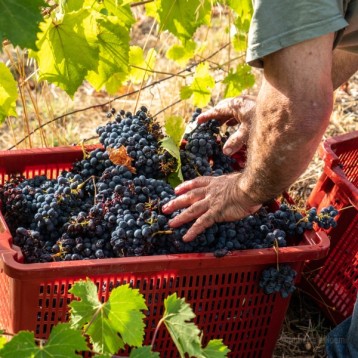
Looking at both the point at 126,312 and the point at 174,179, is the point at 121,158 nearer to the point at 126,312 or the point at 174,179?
the point at 174,179

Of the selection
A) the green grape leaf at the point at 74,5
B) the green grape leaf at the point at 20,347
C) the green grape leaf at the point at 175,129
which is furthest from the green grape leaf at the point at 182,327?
the green grape leaf at the point at 74,5

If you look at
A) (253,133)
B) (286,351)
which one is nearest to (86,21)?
(253,133)

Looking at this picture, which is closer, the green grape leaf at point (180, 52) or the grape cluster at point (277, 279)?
the grape cluster at point (277, 279)

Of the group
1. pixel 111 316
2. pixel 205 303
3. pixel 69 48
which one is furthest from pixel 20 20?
pixel 205 303

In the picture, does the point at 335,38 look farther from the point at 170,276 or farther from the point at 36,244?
the point at 36,244

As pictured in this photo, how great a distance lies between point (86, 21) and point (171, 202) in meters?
0.74

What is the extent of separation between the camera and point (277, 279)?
8.01 feet

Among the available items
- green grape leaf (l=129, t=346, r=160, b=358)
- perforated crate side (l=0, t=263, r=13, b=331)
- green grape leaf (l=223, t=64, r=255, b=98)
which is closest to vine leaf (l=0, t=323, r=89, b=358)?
green grape leaf (l=129, t=346, r=160, b=358)

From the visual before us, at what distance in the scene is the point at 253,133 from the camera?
227cm

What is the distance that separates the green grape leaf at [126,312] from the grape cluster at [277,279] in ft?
2.11

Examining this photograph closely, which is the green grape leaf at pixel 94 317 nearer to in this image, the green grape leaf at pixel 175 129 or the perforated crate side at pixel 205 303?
the perforated crate side at pixel 205 303

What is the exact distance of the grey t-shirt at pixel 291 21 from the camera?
1930mm

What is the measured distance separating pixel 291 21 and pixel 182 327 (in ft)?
2.71

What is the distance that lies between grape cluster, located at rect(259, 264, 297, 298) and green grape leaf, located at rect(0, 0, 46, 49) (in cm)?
104
